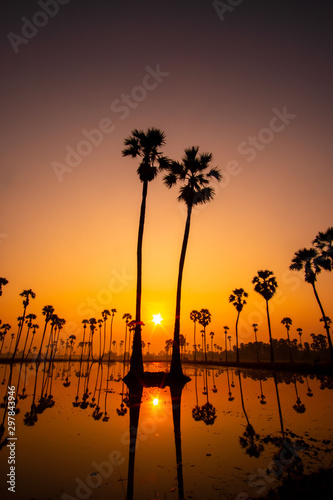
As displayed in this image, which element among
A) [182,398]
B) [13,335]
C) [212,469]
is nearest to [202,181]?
[182,398]

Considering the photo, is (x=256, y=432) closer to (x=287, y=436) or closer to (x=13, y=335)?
(x=287, y=436)

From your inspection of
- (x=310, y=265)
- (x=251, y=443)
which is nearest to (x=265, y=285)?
(x=310, y=265)

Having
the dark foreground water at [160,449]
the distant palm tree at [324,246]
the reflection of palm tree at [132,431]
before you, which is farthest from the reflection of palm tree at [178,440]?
the distant palm tree at [324,246]

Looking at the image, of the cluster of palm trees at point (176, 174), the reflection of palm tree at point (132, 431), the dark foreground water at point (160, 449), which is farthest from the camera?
the cluster of palm trees at point (176, 174)

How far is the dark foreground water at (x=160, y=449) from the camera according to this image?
4.91 metres

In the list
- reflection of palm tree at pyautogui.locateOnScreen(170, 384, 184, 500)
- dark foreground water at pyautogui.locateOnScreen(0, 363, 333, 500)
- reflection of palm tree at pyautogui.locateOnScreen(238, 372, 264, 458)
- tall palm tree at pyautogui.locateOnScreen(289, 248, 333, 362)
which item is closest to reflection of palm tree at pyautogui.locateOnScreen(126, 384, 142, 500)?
dark foreground water at pyautogui.locateOnScreen(0, 363, 333, 500)

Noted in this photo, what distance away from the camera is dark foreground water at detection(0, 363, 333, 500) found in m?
4.91

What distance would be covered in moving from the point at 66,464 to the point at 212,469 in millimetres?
3365

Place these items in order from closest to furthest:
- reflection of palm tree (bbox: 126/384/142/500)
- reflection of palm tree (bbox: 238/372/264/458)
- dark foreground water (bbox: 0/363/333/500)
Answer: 1. dark foreground water (bbox: 0/363/333/500)
2. reflection of palm tree (bbox: 126/384/142/500)
3. reflection of palm tree (bbox: 238/372/264/458)

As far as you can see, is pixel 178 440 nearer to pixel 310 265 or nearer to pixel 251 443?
pixel 251 443

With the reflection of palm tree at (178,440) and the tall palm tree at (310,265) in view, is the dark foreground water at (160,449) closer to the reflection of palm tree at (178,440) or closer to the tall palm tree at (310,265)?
the reflection of palm tree at (178,440)

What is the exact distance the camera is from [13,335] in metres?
152

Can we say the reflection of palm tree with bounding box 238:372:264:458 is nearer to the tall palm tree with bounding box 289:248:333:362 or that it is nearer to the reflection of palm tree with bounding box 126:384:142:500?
the reflection of palm tree with bounding box 126:384:142:500

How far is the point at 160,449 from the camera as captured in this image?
6945mm
